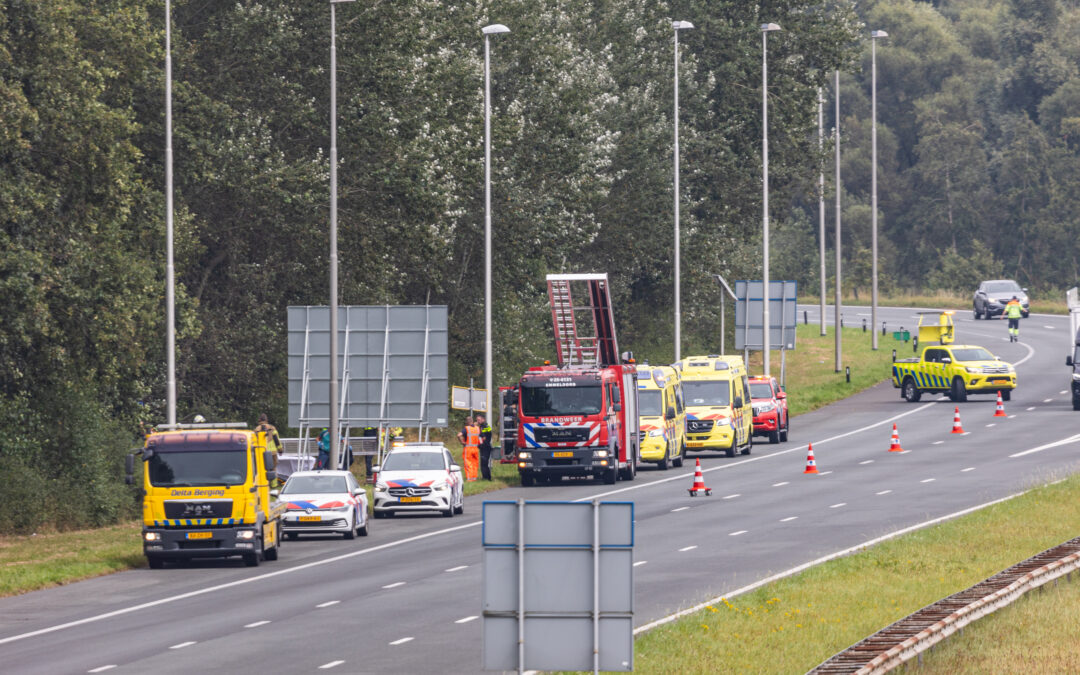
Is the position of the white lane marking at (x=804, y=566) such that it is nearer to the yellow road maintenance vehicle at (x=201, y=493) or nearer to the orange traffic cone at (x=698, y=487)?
the orange traffic cone at (x=698, y=487)

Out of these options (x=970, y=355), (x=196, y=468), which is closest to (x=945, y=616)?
(x=196, y=468)

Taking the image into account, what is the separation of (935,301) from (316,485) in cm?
8539

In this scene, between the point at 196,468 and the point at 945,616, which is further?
the point at 196,468

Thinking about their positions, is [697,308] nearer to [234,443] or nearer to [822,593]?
[234,443]

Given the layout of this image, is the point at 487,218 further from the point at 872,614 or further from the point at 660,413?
the point at 872,614

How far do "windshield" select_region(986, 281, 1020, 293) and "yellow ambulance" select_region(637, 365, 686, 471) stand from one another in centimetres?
5293

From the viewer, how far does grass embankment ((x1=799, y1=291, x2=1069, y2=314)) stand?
108m

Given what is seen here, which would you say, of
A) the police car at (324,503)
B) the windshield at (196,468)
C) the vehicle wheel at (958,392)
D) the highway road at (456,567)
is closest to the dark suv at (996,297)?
the vehicle wheel at (958,392)

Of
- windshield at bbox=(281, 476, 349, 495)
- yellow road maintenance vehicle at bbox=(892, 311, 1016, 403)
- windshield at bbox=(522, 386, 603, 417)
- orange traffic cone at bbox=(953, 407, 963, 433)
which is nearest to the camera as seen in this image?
windshield at bbox=(281, 476, 349, 495)

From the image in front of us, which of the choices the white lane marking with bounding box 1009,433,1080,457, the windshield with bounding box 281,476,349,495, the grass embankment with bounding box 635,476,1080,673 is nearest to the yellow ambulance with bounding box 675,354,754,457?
the white lane marking with bounding box 1009,433,1080,457

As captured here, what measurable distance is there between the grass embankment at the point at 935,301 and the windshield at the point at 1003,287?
270 inches

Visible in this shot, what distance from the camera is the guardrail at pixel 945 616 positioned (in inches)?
663

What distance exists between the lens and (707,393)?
165ft

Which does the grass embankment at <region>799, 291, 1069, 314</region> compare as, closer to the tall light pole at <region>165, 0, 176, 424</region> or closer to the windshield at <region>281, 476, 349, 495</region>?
the windshield at <region>281, 476, 349, 495</region>
